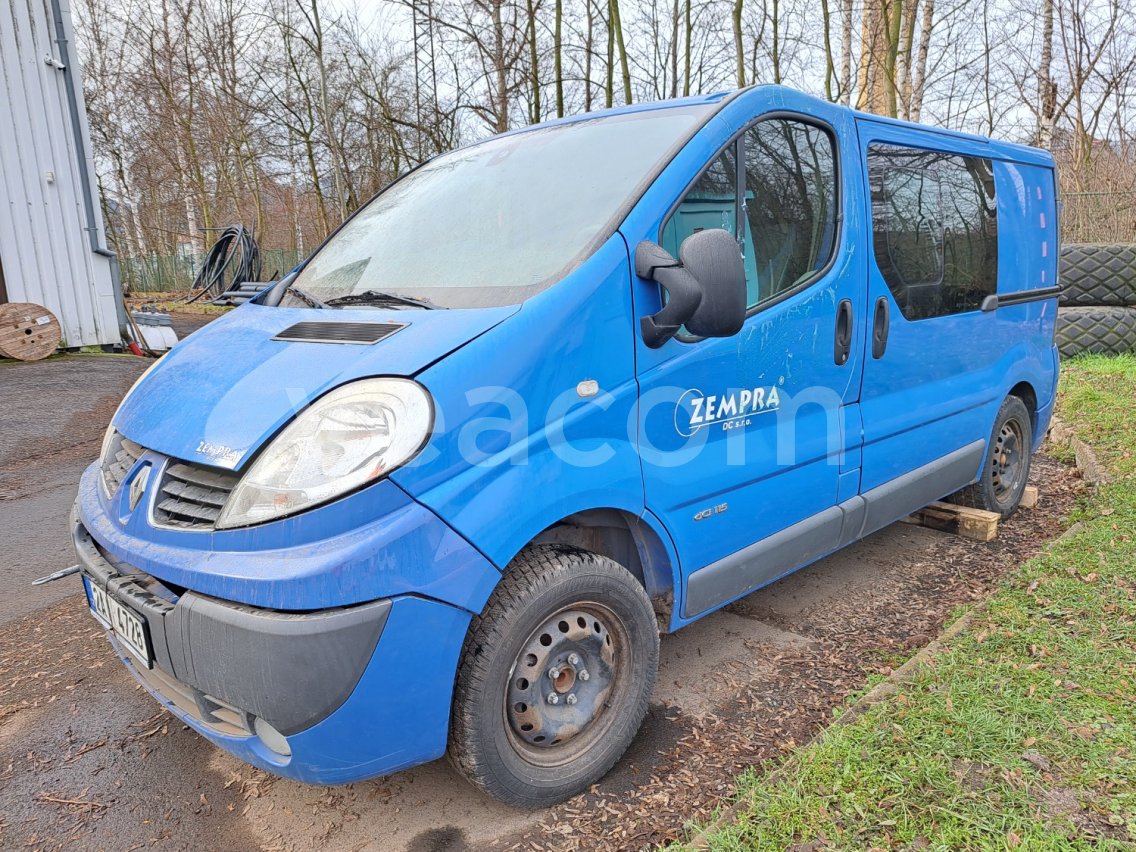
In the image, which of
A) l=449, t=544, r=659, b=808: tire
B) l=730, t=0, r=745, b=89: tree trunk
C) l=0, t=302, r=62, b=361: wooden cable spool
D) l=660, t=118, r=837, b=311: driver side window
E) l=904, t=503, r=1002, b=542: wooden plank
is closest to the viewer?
l=449, t=544, r=659, b=808: tire

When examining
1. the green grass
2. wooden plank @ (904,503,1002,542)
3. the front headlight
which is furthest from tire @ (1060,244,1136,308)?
the front headlight

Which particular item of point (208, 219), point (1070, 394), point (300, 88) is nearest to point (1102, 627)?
point (1070, 394)

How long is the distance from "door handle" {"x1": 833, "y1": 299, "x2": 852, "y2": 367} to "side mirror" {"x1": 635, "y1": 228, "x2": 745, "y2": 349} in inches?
37.7

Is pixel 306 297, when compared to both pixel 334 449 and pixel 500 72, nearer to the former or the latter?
pixel 334 449

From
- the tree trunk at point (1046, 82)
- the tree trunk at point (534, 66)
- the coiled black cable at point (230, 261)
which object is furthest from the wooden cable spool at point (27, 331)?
the tree trunk at point (1046, 82)

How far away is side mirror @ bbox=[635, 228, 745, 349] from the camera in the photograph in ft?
7.08

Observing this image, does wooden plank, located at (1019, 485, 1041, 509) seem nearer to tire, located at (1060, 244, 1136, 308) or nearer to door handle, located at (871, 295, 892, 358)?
door handle, located at (871, 295, 892, 358)

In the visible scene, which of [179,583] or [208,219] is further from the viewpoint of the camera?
[208,219]

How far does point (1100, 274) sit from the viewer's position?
9.21 meters

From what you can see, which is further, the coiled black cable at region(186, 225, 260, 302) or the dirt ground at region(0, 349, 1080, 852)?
the coiled black cable at region(186, 225, 260, 302)

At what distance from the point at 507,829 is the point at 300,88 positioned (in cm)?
2430

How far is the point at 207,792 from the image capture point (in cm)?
240

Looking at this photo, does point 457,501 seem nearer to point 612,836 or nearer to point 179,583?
point 179,583

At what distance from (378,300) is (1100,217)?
16042 millimetres
